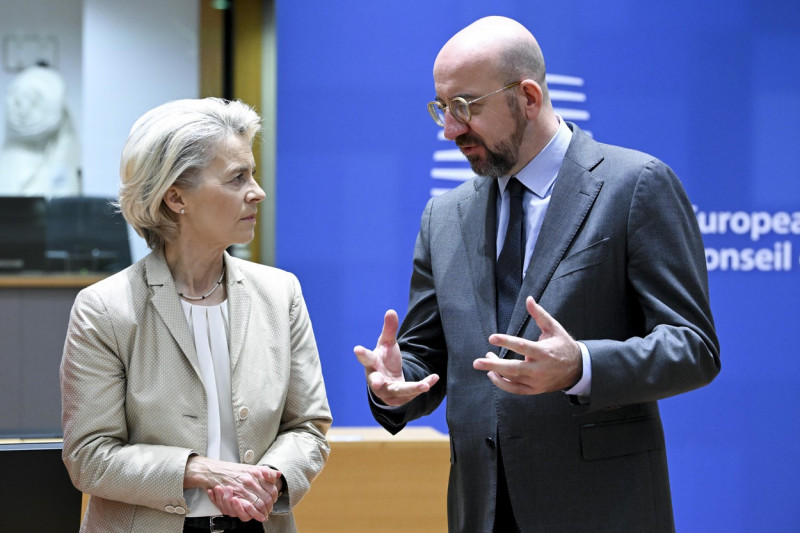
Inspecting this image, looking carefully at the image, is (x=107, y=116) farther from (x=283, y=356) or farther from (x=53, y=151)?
(x=283, y=356)

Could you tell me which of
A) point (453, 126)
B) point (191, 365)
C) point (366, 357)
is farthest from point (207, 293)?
point (453, 126)

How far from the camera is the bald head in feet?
7.90

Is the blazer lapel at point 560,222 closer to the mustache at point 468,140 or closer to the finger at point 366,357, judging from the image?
the mustache at point 468,140

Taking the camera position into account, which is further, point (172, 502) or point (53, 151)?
point (53, 151)

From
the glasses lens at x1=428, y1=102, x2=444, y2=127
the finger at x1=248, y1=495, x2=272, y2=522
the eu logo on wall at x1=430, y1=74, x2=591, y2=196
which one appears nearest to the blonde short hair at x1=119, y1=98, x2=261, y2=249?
the glasses lens at x1=428, y1=102, x2=444, y2=127

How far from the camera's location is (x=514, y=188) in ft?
7.97

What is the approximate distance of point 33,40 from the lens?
16.0 feet

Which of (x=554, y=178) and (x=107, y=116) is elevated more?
(x=107, y=116)

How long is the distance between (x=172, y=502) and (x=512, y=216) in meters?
1.09

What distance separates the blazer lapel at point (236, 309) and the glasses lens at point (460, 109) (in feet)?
2.41

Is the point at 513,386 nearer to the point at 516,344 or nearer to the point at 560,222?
the point at 516,344

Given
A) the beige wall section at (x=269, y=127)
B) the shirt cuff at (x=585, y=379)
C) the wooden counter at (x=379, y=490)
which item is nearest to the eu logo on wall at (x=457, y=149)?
the beige wall section at (x=269, y=127)

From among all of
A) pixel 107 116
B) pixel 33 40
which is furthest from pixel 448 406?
pixel 33 40

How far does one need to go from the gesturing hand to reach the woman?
74 centimetres
